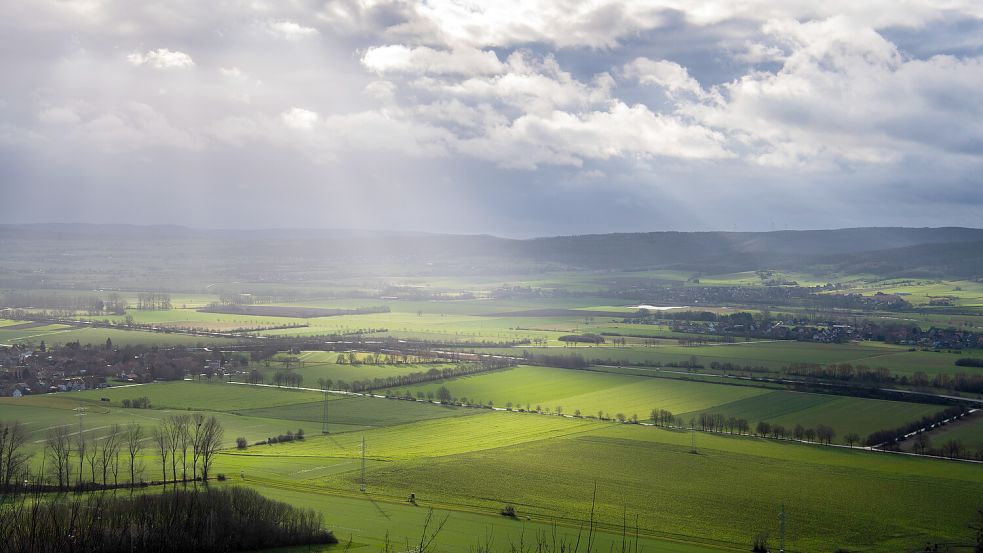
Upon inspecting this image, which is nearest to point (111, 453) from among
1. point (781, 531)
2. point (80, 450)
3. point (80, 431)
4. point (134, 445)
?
point (80, 450)

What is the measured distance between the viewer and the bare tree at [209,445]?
47625 mm

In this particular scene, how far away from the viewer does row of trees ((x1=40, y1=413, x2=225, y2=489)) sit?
4544 cm

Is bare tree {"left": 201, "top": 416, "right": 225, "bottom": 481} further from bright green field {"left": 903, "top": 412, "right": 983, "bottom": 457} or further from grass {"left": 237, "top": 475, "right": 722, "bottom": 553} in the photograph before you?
bright green field {"left": 903, "top": 412, "right": 983, "bottom": 457}

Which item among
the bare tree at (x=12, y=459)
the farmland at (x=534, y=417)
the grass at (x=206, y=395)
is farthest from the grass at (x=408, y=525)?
the grass at (x=206, y=395)

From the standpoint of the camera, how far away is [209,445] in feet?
172

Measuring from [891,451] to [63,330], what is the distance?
92.9 meters

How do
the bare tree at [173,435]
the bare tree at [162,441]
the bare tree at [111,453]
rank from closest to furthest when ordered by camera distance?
the bare tree at [111,453]
the bare tree at [162,441]
the bare tree at [173,435]

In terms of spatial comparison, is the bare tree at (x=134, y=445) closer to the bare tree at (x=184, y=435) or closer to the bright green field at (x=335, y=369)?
the bare tree at (x=184, y=435)

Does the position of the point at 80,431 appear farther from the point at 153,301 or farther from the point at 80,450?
the point at 153,301

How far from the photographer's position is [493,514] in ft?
138

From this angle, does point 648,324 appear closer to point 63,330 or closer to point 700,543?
point 63,330

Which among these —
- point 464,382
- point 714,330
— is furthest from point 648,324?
point 464,382

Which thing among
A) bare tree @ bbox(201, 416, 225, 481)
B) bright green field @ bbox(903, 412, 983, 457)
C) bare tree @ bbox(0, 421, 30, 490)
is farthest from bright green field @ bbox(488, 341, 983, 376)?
bare tree @ bbox(0, 421, 30, 490)

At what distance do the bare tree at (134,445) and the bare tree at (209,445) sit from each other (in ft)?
10.5
